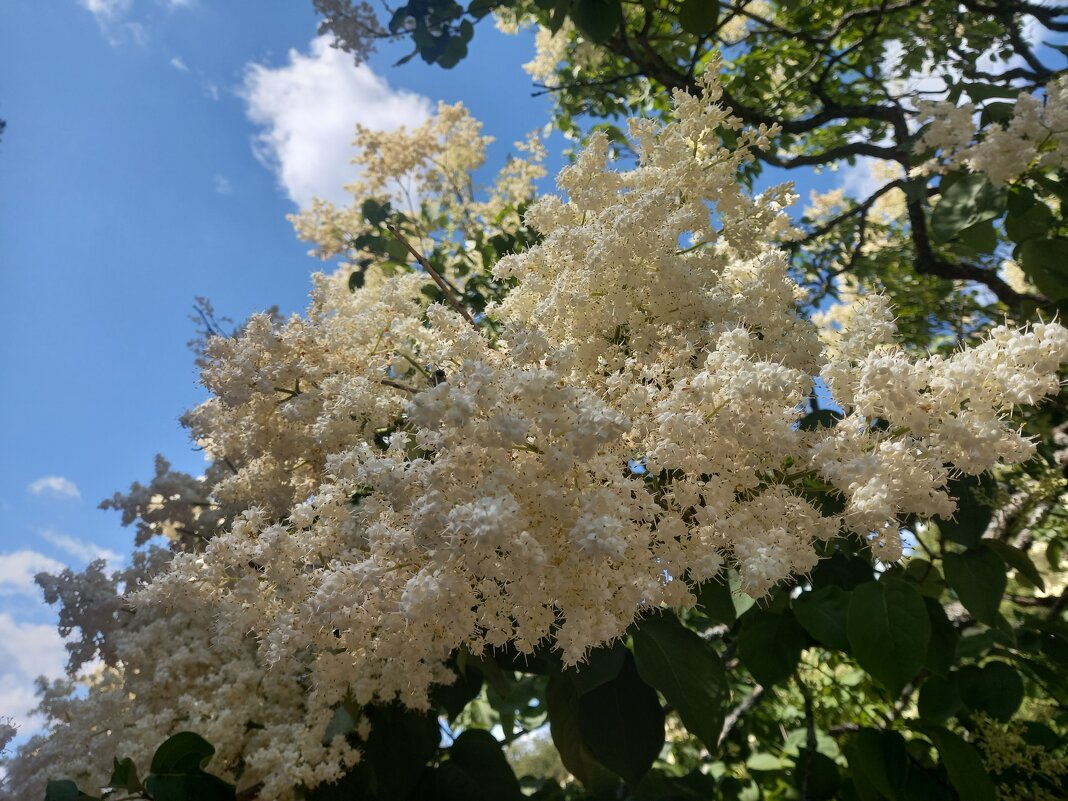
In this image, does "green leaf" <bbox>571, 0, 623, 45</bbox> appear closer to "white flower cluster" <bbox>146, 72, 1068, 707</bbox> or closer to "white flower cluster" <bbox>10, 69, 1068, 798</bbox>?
"white flower cluster" <bbox>10, 69, 1068, 798</bbox>

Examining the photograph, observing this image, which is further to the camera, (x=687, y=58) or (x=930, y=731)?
(x=687, y=58)

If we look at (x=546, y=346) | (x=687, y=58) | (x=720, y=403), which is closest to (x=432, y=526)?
(x=546, y=346)

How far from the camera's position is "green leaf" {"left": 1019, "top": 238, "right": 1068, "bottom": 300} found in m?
1.87

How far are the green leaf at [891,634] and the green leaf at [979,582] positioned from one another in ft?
1.34

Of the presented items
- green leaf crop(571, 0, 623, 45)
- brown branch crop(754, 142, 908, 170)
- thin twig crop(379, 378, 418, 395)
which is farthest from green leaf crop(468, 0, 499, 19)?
thin twig crop(379, 378, 418, 395)

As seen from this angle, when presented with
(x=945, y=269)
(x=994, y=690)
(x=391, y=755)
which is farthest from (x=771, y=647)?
(x=945, y=269)

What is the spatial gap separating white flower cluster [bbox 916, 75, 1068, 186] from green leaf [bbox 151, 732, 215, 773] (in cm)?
239

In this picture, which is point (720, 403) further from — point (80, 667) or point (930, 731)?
point (80, 667)

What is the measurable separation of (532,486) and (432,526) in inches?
5.8

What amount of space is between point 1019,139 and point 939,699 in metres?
1.50

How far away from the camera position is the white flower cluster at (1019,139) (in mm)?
1910

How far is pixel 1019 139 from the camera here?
6.28ft

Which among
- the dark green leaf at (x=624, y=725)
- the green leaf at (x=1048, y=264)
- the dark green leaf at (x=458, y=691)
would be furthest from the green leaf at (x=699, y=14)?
the dark green leaf at (x=458, y=691)

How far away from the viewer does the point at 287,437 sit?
61.4 inches
